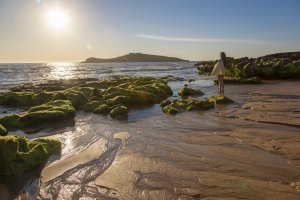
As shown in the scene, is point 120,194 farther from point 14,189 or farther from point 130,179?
point 14,189

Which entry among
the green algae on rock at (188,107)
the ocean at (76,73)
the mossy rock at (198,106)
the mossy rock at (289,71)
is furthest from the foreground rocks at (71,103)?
the mossy rock at (289,71)

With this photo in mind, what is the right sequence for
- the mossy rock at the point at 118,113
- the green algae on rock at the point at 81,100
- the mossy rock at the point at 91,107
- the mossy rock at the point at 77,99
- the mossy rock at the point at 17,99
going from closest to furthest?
the green algae on rock at the point at 81,100 < the mossy rock at the point at 118,113 < the mossy rock at the point at 91,107 < the mossy rock at the point at 77,99 < the mossy rock at the point at 17,99

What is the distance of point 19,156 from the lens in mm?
5535

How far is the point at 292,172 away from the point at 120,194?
2.92 meters

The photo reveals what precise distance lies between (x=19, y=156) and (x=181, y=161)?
10.3ft

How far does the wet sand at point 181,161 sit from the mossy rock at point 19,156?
1.18ft

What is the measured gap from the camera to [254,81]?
21844mm

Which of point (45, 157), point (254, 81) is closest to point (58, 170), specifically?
point (45, 157)

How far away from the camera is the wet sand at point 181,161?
14.6 feet

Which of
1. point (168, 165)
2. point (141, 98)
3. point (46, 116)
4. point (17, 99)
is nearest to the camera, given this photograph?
point (168, 165)

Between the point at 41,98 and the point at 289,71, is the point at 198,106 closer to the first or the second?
the point at 41,98

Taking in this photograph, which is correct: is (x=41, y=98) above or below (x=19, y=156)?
below

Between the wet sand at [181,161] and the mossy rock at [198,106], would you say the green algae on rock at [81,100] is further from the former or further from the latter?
the mossy rock at [198,106]

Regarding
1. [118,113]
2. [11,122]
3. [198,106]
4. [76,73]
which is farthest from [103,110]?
[76,73]
